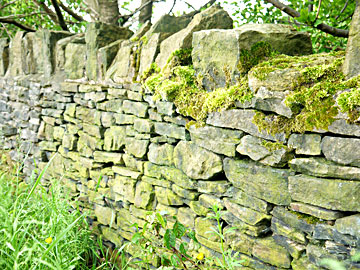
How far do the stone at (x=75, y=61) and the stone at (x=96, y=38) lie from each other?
190 mm

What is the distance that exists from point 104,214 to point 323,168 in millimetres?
2187

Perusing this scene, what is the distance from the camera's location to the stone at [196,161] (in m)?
2.23

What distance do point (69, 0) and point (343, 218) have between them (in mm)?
5829

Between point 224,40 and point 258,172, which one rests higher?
point 224,40

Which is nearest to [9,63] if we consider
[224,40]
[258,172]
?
[224,40]

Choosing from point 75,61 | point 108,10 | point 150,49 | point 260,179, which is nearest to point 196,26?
point 150,49

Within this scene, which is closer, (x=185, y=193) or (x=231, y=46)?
(x=231, y=46)

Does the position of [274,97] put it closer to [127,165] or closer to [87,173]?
[127,165]

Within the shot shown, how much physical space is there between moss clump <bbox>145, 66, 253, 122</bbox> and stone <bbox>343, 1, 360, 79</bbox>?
20.3 inches

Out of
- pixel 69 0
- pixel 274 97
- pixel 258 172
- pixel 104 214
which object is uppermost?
pixel 69 0

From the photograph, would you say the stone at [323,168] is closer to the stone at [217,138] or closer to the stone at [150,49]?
the stone at [217,138]

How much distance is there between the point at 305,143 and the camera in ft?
5.86

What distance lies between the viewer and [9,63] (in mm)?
5512

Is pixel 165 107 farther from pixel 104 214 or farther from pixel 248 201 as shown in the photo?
pixel 104 214
